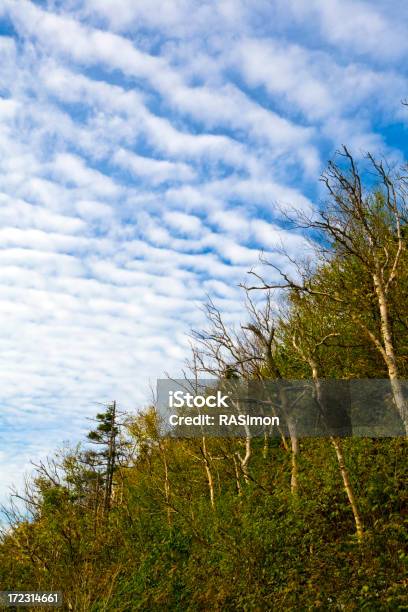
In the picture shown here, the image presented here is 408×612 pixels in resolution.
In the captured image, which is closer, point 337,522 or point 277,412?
point 337,522

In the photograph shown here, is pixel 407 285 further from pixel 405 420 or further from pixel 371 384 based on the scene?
pixel 405 420

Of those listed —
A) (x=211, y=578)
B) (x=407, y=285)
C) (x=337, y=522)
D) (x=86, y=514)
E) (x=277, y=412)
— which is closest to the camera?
(x=211, y=578)

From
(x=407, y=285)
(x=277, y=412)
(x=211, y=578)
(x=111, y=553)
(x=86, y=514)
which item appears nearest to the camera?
(x=211, y=578)

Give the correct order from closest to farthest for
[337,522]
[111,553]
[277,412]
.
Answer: [337,522], [111,553], [277,412]

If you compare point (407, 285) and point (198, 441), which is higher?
point (407, 285)

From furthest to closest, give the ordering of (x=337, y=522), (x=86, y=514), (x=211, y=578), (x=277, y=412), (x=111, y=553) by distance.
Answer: (x=277, y=412)
(x=86, y=514)
(x=111, y=553)
(x=337, y=522)
(x=211, y=578)

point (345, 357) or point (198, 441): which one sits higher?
point (345, 357)

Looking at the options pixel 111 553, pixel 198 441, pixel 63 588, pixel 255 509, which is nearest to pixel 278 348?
pixel 198 441

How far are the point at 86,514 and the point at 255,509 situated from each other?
5.81m

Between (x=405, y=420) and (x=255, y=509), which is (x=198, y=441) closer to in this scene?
(x=255, y=509)

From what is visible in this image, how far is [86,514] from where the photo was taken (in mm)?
17547

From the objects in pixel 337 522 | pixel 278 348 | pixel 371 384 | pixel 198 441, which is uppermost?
pixel 278 348

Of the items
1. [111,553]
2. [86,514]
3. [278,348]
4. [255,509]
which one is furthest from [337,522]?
[278,348]

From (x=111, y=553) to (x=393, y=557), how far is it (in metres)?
8.24
